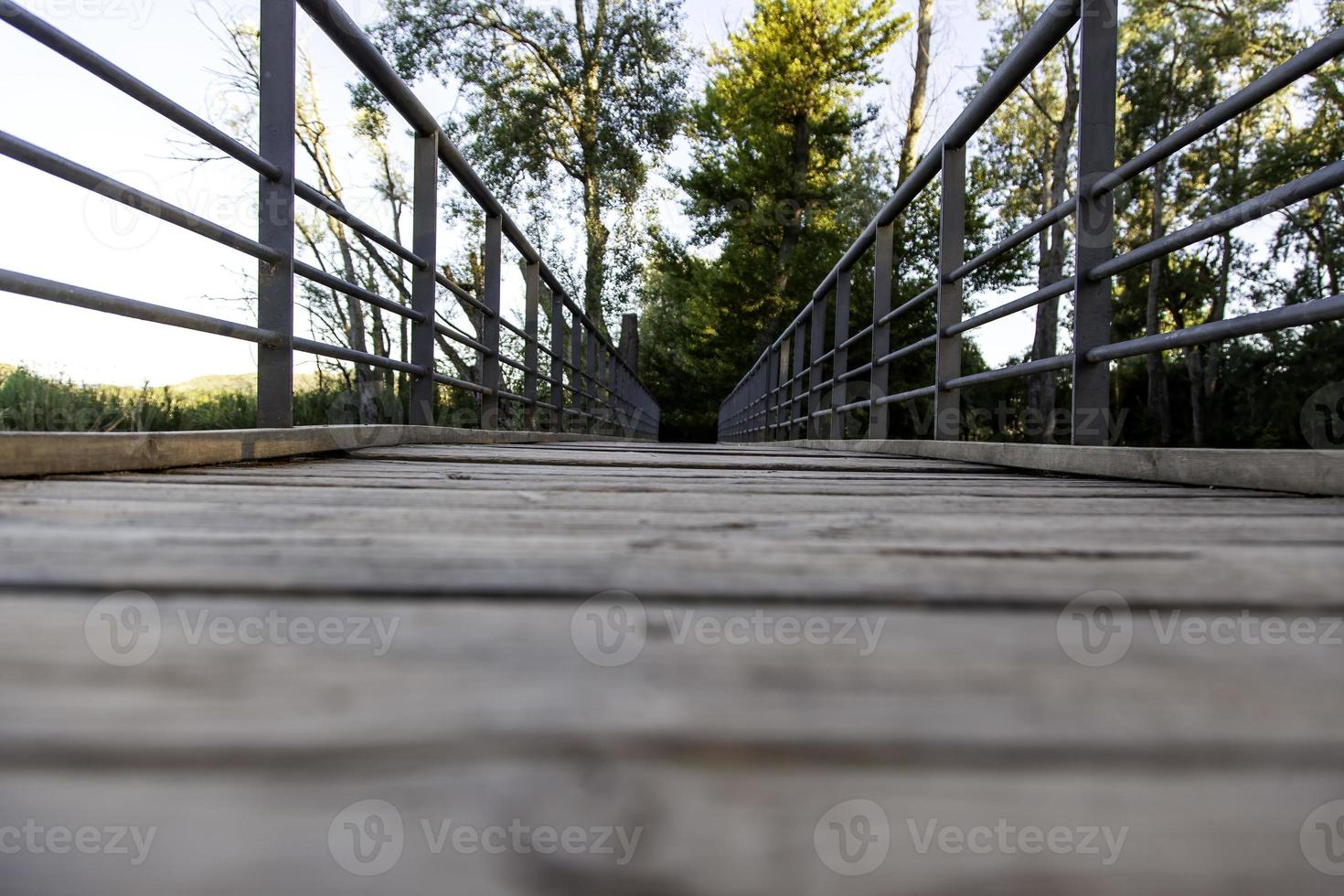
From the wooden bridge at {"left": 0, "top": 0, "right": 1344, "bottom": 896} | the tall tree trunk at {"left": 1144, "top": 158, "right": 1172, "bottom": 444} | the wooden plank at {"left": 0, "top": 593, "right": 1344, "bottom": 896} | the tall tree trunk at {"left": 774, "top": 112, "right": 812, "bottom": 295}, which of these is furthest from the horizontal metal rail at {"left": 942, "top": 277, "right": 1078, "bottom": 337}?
the tall tree trunk at {"left": 1144, "top": 158, "right": 1172, "bottom": 444}

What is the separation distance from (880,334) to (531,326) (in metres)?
2.00

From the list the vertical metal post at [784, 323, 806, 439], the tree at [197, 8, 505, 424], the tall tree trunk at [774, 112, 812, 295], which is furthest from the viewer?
the tall tree trunk at [774, 112, 812, 295]

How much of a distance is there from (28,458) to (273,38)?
1.32 metres

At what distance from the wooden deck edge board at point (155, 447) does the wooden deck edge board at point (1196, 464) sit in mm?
1648

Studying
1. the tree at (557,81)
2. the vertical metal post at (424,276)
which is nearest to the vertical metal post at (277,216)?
the vertical metal post at (424,276)

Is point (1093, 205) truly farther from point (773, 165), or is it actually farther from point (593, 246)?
point (773, 165)

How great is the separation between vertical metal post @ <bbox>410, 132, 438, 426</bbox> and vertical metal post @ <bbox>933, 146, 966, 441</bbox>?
1.83 meters

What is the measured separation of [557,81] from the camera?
12.8 meters

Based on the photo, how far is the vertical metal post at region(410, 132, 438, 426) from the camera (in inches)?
108

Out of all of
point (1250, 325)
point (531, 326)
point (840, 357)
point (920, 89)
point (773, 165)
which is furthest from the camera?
point (773, 165)

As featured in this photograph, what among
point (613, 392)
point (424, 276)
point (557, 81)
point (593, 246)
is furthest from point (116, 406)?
point (557, 81)

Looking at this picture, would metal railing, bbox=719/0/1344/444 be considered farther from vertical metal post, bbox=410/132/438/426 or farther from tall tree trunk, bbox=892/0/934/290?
tall tree trunk, bbox=892/0/934/290

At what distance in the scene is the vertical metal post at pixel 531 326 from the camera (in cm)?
419

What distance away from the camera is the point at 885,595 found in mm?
456
